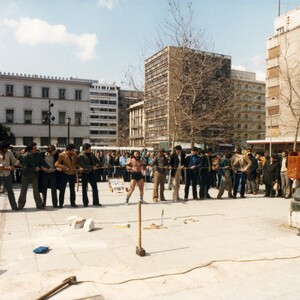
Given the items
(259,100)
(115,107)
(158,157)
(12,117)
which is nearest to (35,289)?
(158,157)

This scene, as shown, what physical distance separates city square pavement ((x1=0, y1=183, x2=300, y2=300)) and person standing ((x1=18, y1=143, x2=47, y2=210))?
39cm

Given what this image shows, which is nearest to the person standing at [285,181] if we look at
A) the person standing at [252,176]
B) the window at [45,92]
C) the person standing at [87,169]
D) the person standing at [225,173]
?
the person standing at [252,176]

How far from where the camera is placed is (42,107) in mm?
56719

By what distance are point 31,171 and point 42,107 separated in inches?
1994

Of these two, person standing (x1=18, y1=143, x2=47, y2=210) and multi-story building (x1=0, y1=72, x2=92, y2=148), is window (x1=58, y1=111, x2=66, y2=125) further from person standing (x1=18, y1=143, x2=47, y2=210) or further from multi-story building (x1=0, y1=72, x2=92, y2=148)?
person standing (x1=18, y1=143, x2=47, y2=210)

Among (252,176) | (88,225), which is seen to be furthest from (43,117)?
Answer: (88,225)

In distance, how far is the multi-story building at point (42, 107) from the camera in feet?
179

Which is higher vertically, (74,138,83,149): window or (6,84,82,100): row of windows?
(6,84,82,100): row of windows

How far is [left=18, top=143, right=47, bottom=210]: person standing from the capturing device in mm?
9008

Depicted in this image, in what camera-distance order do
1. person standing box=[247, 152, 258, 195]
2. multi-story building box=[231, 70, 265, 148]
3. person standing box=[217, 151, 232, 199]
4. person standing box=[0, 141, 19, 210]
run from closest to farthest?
1. person standing box=[0, 141, 19, 210]
2. person standing box=[217, 151, 232, 199]
3. person standing box=[247, 152, 258, 195]
4. multi-story building box=[231, 70, 265, 148]

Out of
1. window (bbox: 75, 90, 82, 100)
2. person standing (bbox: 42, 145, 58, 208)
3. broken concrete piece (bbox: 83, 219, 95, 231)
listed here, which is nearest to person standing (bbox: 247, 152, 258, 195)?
person standing (bbox: 42, 145, 58, 208)

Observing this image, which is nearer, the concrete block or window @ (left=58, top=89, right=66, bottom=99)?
the concrete block

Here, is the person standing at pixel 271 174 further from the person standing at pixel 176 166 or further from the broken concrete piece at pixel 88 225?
the broken concrete piece at pixel 88 225

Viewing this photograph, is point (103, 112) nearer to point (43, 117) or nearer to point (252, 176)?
point (43, 117)
